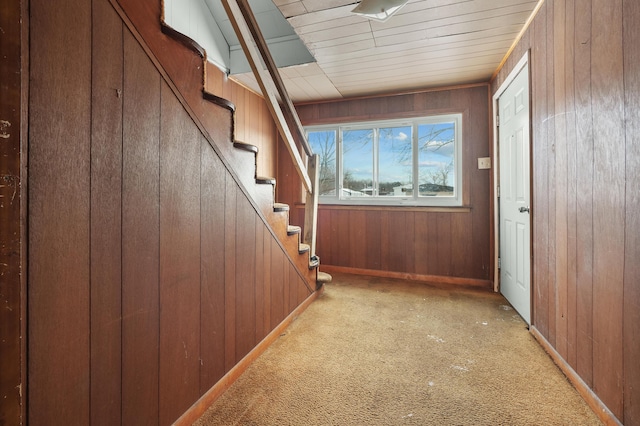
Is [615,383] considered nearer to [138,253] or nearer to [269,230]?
[269,230]

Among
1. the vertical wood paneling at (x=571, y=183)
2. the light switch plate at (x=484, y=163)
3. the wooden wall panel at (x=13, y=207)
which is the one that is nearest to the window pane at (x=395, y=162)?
the light switch plate at (x=484, y=163)

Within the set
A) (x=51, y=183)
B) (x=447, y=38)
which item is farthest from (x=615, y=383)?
(x=447, y=38)

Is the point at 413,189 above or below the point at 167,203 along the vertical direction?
above

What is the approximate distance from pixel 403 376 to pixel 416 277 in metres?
1.99

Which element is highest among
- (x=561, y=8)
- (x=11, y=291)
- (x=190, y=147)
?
(x=561, y=8)

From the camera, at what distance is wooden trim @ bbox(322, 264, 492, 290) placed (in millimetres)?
3254

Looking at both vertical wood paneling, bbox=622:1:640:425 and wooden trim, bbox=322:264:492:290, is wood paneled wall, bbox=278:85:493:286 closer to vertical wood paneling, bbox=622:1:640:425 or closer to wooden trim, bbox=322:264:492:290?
wooden trim, bbox=322:264:492:290

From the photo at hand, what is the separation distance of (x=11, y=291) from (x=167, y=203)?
52 cm

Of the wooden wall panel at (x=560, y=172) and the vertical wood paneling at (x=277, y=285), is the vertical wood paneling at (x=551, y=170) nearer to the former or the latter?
the wooden wall panel at (x=560, y=172)

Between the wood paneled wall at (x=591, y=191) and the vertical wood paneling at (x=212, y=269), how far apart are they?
167 cm

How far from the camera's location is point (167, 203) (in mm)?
1150

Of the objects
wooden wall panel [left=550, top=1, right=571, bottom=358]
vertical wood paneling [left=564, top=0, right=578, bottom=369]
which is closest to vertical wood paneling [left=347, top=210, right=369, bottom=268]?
wooden wall panel [left=550, top=1, right=571, bottom=358]

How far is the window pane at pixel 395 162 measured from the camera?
11.8ft

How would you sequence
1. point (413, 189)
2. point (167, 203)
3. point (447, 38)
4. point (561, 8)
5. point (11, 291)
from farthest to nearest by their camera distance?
point (413, 189), point (447, 38), point (561, 8), point (167, 203), point (11, 291)
